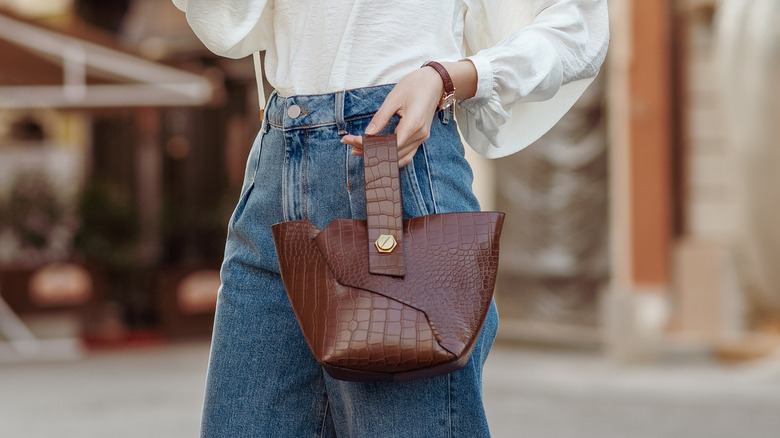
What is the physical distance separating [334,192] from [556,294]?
22.9 feet

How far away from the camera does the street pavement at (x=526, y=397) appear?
487 centimetres

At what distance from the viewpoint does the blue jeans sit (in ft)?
4.15

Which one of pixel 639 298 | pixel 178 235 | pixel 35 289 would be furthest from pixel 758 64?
pixel 35 289

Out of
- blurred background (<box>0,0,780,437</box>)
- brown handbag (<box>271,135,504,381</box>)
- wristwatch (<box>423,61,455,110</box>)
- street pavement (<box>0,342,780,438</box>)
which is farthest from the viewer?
blurred background (<box>0,0,780,437</box>)

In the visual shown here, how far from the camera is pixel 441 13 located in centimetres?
138

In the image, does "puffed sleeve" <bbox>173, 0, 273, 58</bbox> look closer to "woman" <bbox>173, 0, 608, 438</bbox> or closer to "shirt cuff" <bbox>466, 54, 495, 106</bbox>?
"woman" <bbox>173, 0, 608, 438</bbox>

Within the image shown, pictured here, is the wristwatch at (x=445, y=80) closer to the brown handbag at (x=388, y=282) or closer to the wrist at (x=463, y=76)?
the wrist at (x=463, y=76)

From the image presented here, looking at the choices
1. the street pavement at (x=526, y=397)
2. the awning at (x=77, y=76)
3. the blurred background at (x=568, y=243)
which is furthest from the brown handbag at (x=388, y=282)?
the awning at (x=77, y=76)

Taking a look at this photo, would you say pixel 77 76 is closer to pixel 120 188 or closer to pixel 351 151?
pixel 120 188

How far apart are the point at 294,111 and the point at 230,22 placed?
0.72 feet

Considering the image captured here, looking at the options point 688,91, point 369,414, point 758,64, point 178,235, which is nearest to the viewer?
point 369,414

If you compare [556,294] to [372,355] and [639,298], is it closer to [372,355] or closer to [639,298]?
[639,298]

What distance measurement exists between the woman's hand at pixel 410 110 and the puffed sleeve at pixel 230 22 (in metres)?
0.30

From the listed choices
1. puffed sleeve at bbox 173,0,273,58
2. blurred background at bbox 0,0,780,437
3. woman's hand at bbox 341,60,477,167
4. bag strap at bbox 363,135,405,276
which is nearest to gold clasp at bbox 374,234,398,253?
bag strap at bbox 363,135,405,276
